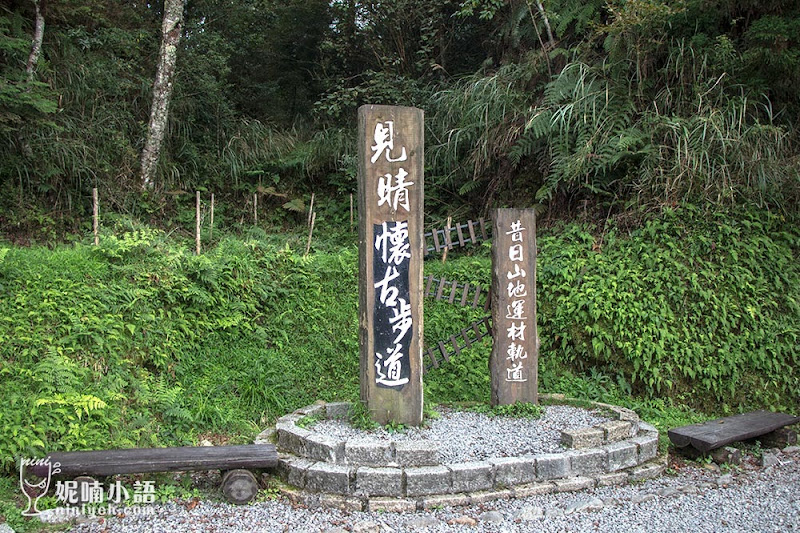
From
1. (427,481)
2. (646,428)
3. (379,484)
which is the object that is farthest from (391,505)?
(646,428)

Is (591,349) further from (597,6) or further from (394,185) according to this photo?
(597,6)

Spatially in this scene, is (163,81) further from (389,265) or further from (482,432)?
(482,432)

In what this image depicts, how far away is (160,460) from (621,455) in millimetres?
3451

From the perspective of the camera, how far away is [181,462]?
160 inches

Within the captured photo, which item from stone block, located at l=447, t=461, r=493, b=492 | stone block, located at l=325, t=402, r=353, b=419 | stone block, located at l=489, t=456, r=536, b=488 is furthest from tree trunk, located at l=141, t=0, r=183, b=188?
stone block, located at l=489, t=456, r=536, b=488

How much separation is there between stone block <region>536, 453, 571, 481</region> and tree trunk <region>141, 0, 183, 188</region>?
7.35 meters

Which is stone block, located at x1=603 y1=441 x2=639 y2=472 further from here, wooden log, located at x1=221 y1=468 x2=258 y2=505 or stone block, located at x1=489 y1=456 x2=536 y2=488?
wooden log, located at x1=221 y1=468 x2=258 y2=505

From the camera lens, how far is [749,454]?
17.5 feet

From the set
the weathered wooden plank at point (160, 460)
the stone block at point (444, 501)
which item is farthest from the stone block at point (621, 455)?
the weathered wooden plank at point (160, 460)

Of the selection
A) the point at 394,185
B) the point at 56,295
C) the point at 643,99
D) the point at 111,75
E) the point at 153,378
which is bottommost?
the point at 153,378

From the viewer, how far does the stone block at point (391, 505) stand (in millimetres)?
4027

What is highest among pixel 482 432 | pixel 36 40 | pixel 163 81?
pixel 36 40

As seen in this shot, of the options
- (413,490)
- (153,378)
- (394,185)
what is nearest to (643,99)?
(394,185)

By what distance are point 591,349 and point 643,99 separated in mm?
3565
